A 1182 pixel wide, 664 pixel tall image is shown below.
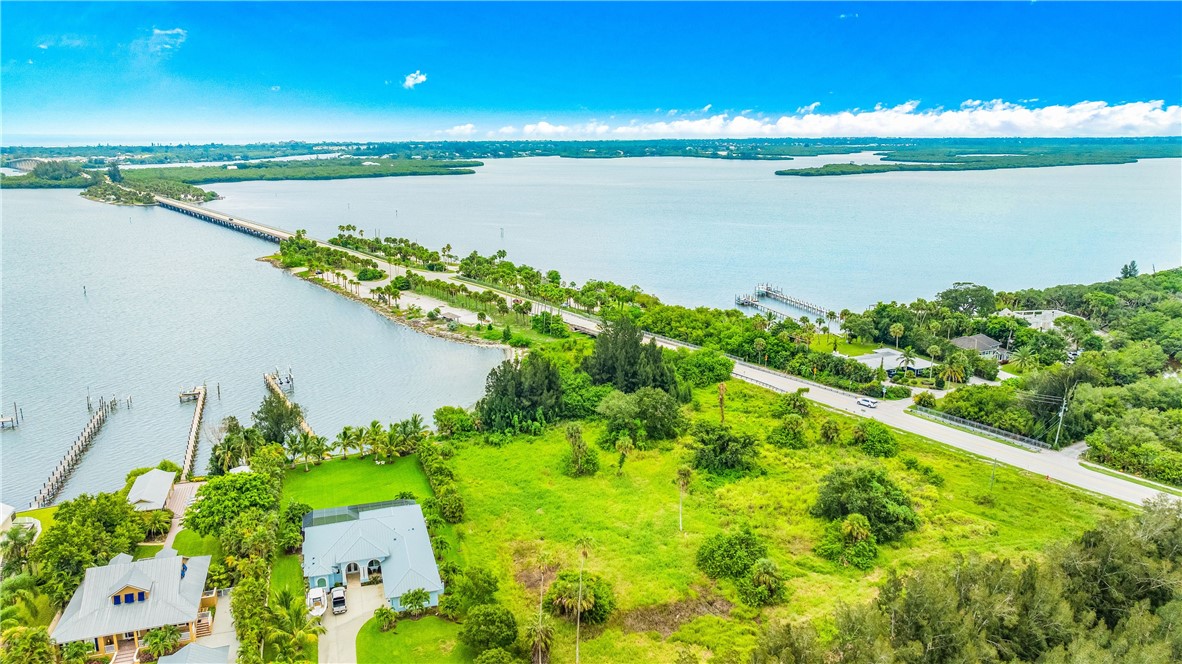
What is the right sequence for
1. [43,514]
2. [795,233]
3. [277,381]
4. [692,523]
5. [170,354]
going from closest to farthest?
[43,514], [692,523], [277,381], [170,354], [795,233]

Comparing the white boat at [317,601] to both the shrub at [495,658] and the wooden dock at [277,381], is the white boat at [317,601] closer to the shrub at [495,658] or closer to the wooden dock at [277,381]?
the shrub at [495,658]

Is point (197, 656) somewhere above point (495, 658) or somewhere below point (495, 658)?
above

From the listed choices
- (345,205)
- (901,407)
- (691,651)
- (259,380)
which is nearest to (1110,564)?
(691,651)

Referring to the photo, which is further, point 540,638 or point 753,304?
point 753,304

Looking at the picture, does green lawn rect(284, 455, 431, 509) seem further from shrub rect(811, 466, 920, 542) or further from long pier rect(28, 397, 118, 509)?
shrub rect(811, 466, 920, 542)

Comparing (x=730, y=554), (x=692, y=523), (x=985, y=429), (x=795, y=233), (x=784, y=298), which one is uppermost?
(x=795, y=233)

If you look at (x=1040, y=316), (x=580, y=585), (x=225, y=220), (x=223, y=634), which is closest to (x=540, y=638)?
(x=580, y=585)

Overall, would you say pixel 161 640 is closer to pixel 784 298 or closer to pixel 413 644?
pixel 413 644
